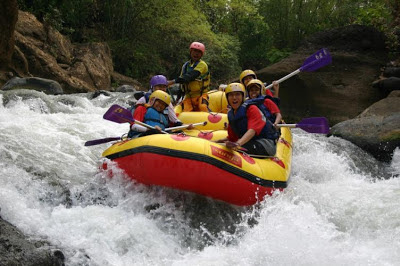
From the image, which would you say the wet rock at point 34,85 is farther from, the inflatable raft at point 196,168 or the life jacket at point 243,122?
the life jacket at point 243,122

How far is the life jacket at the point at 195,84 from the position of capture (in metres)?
6.63

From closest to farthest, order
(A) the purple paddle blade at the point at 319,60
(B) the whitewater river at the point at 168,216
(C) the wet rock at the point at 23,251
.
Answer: (C) the wet rock at the point at 23,251, (B) the whitewater river at the point at 168,216, (A) the purple paddle blade at the point at 319,60

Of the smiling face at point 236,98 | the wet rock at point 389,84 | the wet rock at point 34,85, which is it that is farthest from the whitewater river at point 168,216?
the wet rock at point 389,84

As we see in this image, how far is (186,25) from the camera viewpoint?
567 inches

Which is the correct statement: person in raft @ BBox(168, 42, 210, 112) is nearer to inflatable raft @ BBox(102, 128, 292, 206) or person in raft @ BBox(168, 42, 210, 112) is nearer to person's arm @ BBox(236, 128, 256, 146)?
person's arm @ BBox(236, 128, 256, 146)

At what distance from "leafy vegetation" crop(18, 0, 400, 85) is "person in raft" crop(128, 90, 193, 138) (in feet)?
25.7

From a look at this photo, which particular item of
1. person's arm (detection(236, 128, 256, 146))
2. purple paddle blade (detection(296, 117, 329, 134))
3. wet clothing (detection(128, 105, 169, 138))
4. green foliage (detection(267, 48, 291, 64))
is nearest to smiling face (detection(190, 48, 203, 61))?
wet clothing (detection(128, 105, 169, 138))

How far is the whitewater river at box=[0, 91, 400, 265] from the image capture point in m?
3.31

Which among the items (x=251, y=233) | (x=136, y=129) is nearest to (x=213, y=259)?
(x=251, y=233)

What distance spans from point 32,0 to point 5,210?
419 inches

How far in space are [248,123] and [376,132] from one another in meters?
3.51

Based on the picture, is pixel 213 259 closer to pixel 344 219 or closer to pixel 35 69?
pixel 344 219

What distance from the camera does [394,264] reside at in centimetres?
320

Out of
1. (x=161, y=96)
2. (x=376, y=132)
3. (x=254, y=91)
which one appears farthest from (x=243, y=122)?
(x=376, y=132)
